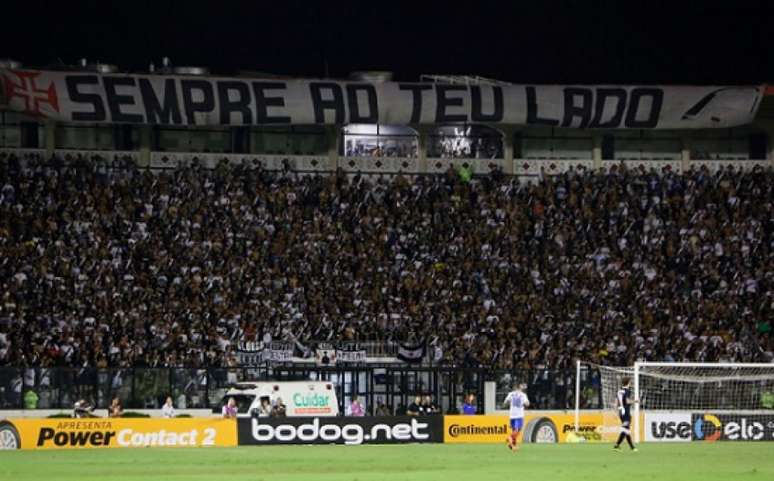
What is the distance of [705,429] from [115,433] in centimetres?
1735

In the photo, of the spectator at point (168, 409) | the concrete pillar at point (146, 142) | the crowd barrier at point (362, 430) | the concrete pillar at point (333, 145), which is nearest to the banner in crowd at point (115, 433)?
the crowd barrier at point (362, 430)

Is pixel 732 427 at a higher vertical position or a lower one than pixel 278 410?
lower

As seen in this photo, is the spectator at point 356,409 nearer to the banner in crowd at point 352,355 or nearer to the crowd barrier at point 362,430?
the banner in crowd at point 352,355

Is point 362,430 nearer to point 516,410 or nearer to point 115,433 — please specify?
point 516,410

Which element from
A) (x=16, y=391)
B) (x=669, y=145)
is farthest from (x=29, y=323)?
(x=669, y=145)

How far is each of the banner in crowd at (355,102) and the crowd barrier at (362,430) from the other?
681 inches

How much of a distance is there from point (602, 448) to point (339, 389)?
1033cm

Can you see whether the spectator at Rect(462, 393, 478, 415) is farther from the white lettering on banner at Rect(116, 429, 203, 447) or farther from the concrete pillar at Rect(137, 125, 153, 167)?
the concrete pillar at Rect(137, 125, 153, 167)

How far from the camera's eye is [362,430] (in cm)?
4194

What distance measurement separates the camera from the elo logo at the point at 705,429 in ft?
147

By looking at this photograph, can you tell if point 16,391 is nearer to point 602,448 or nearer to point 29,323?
point 29,323

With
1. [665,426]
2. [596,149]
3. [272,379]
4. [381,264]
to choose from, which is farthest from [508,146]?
[665,426]

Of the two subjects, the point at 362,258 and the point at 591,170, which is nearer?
the point at 362,258

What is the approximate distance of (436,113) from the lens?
195 feet
